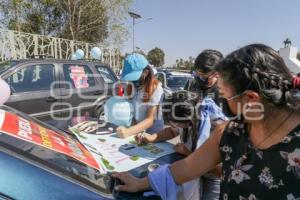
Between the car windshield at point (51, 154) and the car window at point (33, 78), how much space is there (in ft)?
11.8

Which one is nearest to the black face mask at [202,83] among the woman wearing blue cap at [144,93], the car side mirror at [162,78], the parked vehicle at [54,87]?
the woman wearing blue cap at [144,93]

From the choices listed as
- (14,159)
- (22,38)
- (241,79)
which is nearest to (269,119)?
(241,79)

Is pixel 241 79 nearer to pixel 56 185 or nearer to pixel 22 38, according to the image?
pixel 56 185

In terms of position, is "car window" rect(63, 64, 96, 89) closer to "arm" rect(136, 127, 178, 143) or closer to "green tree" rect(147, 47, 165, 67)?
"arm" rect(136, 127, 178, 143)

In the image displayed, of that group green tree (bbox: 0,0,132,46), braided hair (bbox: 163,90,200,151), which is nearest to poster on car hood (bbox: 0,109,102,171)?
braided hair (bbox: 163,90,200,151)

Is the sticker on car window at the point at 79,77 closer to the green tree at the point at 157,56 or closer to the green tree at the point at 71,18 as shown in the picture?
the green tree at the point at 71,18

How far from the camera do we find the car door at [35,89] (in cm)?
480

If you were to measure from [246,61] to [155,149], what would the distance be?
991 mm

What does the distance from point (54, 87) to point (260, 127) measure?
453 cm

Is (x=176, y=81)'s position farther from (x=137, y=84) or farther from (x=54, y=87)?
(x=137, y=84)

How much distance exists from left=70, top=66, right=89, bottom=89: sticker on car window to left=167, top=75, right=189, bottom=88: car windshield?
4795mm

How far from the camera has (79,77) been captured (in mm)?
5816

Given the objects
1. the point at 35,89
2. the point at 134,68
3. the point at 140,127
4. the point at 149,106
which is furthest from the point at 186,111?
the point at 35,89

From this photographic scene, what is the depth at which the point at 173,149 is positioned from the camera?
2.04 metres
